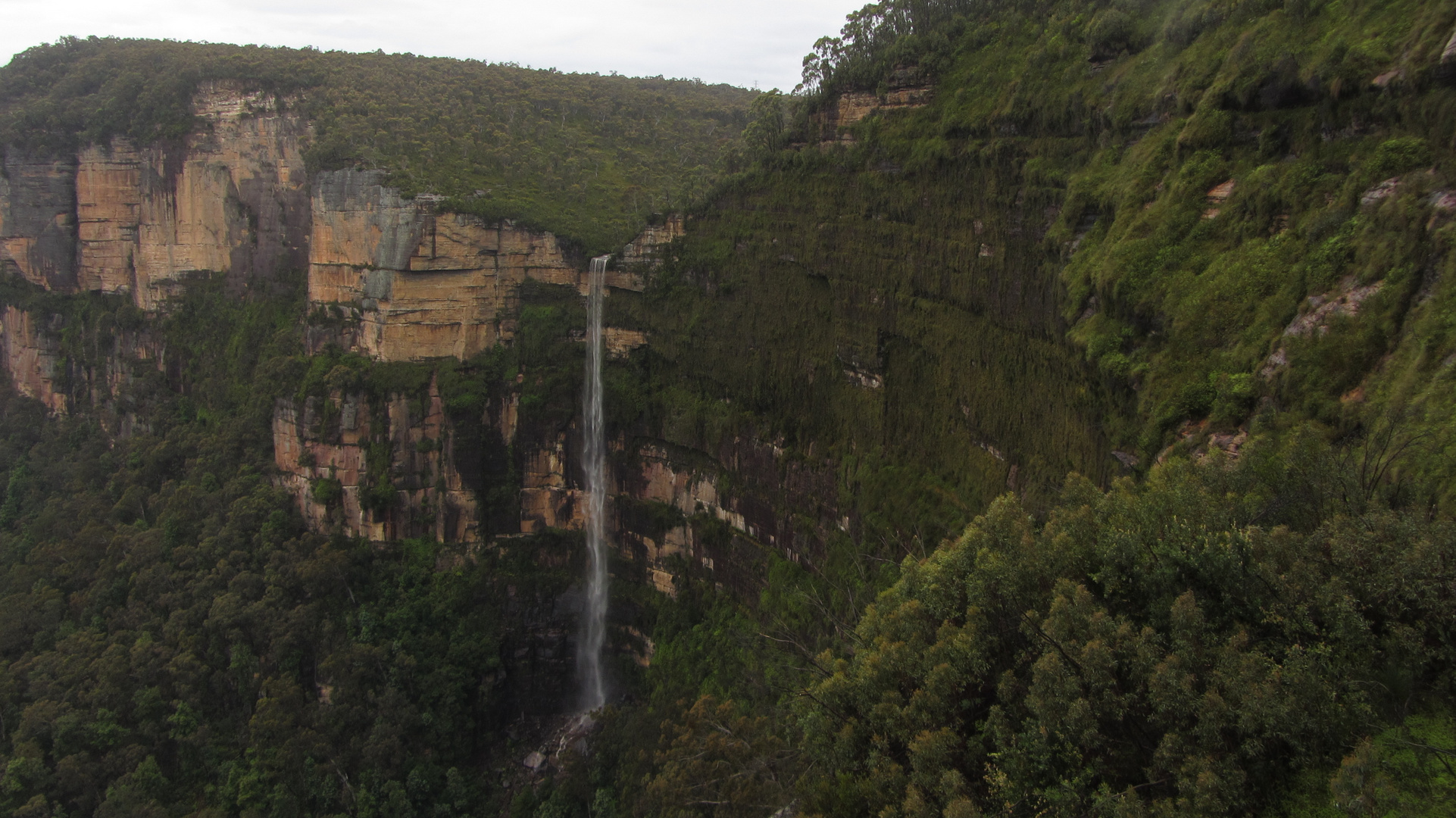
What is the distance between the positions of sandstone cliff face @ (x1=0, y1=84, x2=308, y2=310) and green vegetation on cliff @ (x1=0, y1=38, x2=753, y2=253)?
0.87 metres

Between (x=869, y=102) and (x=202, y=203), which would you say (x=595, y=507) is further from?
(x=202, y=203)

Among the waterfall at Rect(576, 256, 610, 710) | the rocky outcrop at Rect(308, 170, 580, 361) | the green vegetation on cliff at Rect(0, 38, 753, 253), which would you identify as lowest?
the waterfall at Rect(576, 256, 610, 710)

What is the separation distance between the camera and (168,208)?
40.0m

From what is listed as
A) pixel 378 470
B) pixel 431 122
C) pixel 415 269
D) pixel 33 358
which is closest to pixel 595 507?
pixel 378 470

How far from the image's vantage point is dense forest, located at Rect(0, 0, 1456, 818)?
8.80m

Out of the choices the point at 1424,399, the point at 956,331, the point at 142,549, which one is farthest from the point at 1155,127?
the point at 142,549

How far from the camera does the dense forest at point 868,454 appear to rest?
880cm

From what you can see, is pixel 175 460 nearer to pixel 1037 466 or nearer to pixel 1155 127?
pixel 1037 466

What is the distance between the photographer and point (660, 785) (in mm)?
17984

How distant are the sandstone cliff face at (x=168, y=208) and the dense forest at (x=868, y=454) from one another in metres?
1.29

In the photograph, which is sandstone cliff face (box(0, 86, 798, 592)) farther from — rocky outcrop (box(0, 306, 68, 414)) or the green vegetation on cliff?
rocky outcrop (box(0, 306, 68, 414))

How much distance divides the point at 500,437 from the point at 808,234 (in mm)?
15074

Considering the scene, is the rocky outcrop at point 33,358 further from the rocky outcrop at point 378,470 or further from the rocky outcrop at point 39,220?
the rocky outcrop at point 378,470

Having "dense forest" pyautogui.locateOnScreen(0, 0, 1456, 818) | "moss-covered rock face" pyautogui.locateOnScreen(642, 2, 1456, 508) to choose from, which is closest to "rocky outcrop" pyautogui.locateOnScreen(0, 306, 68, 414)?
"dense forest" pyautogui.locateOnScreen(0, 0, 1456, 818)
